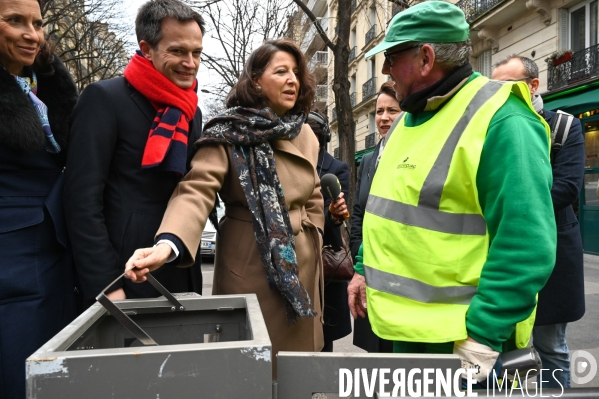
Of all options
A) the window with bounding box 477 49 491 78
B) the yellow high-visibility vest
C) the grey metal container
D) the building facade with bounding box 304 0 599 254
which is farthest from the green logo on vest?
the window with bounding box 477 49 491 78

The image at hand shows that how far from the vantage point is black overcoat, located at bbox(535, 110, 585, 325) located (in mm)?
2771

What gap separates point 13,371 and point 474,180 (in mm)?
1774

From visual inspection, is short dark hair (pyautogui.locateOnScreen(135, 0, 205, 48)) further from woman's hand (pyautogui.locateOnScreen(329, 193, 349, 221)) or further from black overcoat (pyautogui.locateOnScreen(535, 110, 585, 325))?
black overcoat (pyautogui.locateOnScreen(535, 110, 585, 325))

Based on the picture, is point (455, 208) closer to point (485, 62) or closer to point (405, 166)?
point (405, 166)

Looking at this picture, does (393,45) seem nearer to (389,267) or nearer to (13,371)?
(389,267)

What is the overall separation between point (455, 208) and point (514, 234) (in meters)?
0.20

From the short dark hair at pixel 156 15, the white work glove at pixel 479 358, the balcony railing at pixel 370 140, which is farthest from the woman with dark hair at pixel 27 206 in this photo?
the balcony railing at pixel 370 140

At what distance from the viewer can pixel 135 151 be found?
2.03m

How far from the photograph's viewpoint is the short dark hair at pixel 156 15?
212cm

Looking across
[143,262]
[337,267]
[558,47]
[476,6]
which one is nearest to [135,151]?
[143,262]

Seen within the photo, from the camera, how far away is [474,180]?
57.3 inches

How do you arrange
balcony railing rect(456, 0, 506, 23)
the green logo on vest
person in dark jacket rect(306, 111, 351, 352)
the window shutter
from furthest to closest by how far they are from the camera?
balcony railing rect(456, 0, 506, 23), the window shutter, person in dark jacket rect(306, 111, 351, 352), the green logo on vest

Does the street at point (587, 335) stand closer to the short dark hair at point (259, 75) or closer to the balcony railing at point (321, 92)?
the short dark hair at point (259, 75)

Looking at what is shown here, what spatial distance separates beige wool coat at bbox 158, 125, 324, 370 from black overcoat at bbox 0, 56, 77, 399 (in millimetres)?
526
